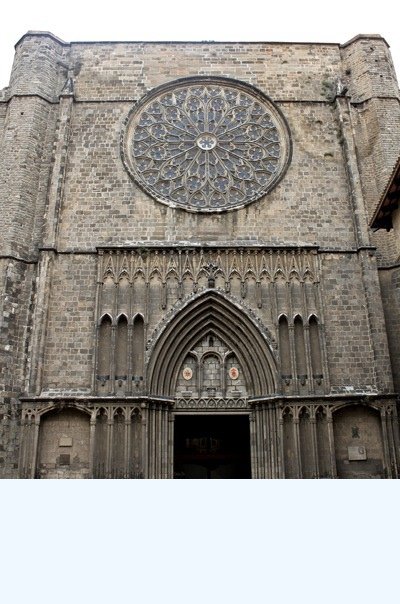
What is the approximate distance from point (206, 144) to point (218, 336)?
5.74 metres

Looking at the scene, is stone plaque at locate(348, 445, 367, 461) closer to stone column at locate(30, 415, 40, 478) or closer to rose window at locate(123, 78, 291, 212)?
rose window at locate(123, 78, 291, 212)

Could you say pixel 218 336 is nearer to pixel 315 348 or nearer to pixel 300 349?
pixel 300 349

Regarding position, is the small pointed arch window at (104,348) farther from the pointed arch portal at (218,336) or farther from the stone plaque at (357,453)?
the stone plaque at (357,453)

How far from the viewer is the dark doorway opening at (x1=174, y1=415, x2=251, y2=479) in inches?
570

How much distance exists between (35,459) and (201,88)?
1134 cm

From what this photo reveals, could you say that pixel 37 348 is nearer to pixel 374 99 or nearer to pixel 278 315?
pixel 278 315

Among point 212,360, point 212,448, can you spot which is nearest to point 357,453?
point 212,360

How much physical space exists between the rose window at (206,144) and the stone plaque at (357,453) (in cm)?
672

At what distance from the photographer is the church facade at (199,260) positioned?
11727 millimetres

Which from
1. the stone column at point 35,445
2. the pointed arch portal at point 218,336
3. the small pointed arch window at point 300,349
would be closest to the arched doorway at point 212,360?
the pointed arch portal at point 218,336

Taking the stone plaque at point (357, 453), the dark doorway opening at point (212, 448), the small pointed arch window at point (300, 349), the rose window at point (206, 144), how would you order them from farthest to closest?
1. the dark doorway opening at point (212, 448)
2. the rose window at point (206, 144)
3. the small pointed arch window at point (300, 349)
4. the stone plaque at point (357, 453)

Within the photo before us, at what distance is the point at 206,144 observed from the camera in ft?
49.2

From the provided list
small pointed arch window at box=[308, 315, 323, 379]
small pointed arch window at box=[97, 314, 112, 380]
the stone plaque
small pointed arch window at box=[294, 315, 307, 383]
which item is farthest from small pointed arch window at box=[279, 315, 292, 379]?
small pointed arch window at box=[97, 314, 112, 380]

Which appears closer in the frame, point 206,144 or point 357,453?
point 357,453
